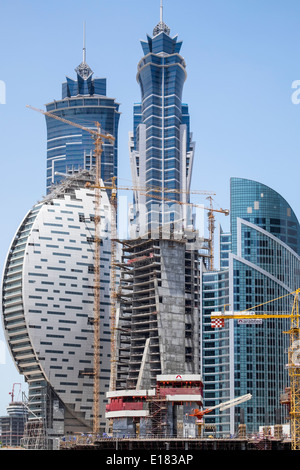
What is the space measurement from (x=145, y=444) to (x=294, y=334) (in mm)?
42143

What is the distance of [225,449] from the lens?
184 meters

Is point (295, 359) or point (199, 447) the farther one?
point (199, 447)

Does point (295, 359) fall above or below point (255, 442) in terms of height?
above
